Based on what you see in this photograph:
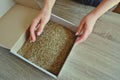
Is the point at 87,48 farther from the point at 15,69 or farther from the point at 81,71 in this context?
the point at 15,69

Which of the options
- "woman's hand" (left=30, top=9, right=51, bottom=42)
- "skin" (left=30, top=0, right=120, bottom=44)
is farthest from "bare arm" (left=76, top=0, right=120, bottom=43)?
"woman's hand" (left=30, top=9, right=51, bottom=42)

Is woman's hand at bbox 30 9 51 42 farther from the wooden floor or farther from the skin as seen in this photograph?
the wooden floor

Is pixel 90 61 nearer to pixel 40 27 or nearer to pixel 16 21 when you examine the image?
pixel 40 27

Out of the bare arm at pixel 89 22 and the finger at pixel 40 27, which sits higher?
the bare arm at pixel 89 22

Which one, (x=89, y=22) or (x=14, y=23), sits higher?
(x=89, y=22)

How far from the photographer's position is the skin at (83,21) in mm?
577

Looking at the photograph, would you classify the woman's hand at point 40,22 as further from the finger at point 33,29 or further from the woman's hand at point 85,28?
the woman's hand at point 85,28

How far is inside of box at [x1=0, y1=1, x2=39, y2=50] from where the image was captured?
0.59 m

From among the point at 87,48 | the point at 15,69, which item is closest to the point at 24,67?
the point at 15,69

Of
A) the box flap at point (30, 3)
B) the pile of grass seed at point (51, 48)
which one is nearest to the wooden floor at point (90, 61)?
the pile of grass seed at point (51, 48)

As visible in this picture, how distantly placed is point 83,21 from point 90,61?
0.48 feet

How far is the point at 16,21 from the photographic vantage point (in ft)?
2.13

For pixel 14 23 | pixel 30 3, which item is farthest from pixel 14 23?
pixel 30 3

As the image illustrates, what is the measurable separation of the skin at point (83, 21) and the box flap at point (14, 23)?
0.13ft
